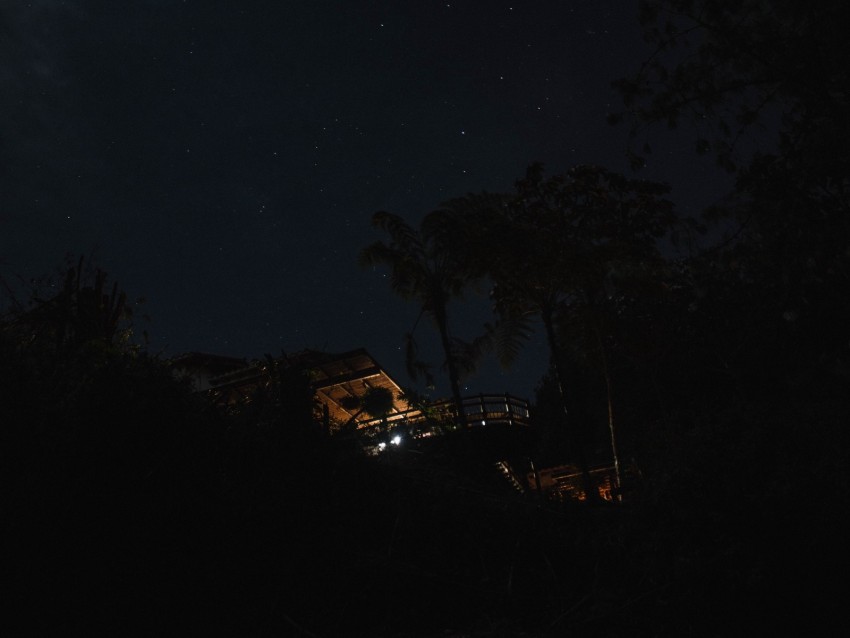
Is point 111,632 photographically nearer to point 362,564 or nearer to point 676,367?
point 362,564

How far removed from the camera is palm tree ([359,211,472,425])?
16969 mm

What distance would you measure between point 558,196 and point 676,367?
487 inches

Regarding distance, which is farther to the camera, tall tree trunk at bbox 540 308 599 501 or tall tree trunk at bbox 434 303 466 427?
tall tree trunk at bbox 434 303 466 427

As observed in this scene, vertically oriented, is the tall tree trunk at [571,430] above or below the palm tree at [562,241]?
below

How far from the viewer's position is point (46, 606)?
15.2 ft

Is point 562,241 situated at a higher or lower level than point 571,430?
higher

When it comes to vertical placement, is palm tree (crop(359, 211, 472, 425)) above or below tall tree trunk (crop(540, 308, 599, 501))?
above

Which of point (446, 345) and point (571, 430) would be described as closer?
point (571, 430)

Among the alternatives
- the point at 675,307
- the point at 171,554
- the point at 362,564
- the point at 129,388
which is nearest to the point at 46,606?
the point at 171,554

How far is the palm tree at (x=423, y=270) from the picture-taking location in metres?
17.0

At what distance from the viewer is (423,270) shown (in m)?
17.1

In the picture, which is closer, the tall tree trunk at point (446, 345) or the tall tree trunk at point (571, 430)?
the tall tree trunk at point (571, 430)

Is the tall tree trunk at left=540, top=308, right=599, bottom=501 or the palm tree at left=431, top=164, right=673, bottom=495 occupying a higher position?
the palm tree at left=431, top=164, right=673, bottom=495

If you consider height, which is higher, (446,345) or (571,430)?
(446,345)
